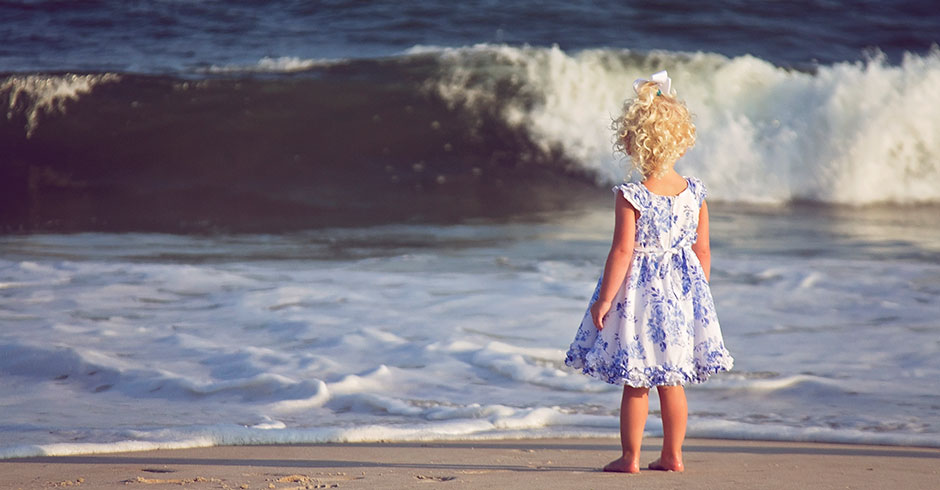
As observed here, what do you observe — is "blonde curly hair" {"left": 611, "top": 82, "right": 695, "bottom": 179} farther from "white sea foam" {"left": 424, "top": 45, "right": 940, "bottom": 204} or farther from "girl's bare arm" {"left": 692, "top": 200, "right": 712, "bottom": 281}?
"white sea foam" {"left": 424, "top": 45, "right": 940, "bottom": 204}

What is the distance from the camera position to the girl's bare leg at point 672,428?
3.13 meters

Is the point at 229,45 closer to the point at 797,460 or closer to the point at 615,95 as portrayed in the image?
the point at 615,95

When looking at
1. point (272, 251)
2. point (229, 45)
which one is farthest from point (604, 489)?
point (229, 45)

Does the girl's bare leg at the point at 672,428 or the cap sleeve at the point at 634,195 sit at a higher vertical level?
the cap sleeve at the point at 634,195

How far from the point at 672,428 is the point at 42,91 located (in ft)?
35.7

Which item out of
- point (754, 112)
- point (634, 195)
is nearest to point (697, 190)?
point (634, 195)

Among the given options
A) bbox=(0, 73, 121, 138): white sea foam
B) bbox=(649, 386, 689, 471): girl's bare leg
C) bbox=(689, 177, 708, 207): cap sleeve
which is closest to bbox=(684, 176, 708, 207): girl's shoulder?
bbox=(689, 177, 708, 207): cap sleeve

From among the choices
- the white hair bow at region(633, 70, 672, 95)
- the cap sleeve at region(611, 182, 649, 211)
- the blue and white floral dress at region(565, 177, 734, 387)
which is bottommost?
the blue and white floral dress at region(565, 177, 734, 387)

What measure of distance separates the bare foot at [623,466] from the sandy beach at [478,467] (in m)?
0.03

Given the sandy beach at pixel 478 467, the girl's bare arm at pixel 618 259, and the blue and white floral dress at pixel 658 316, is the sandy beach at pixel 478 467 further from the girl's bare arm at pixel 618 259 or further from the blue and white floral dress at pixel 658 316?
the girl's bare arm at pixel 618 259

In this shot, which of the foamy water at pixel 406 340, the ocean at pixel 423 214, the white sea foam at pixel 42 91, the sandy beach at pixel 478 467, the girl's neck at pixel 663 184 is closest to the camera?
the sandy beach at pixel 478 467

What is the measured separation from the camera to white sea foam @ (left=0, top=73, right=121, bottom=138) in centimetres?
1209

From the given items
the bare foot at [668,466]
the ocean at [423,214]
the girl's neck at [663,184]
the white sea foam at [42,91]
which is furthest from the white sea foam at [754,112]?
the bare foot at [668,466]

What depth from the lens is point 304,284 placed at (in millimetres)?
6539
